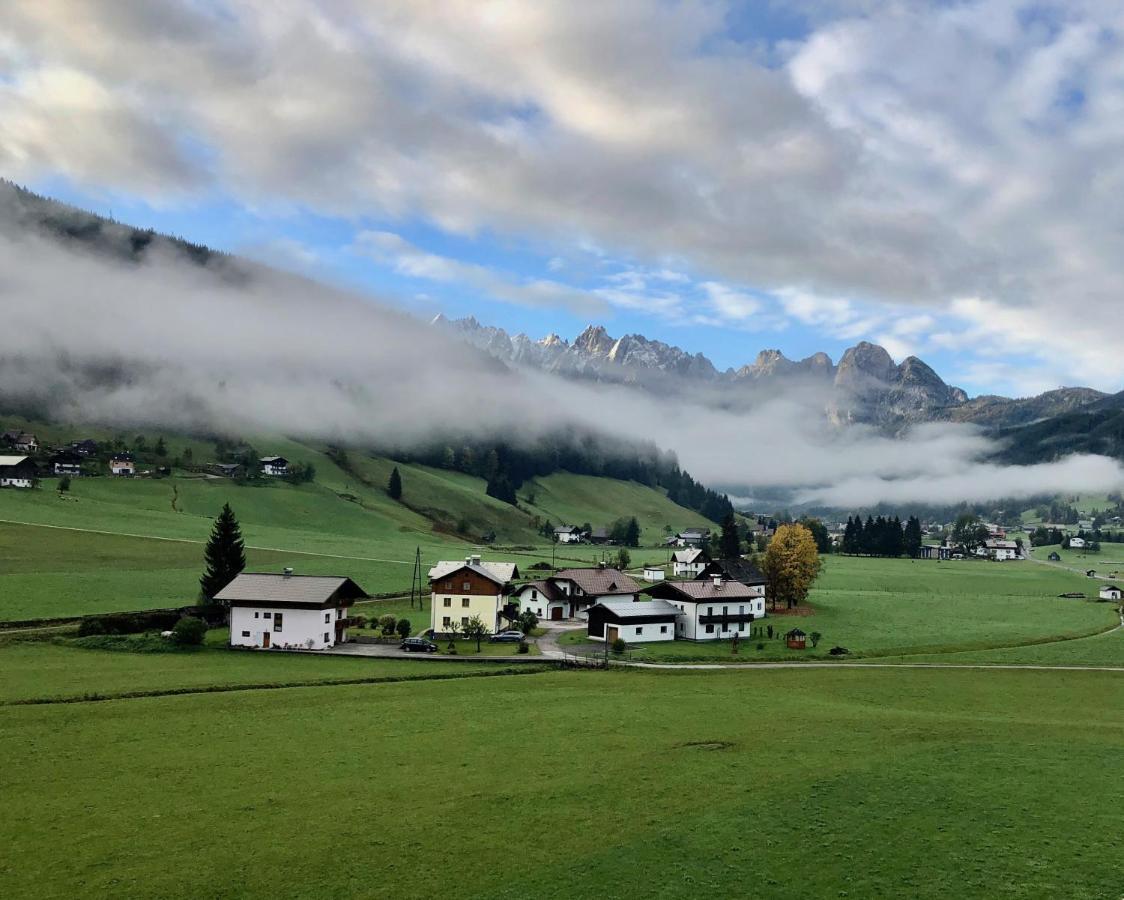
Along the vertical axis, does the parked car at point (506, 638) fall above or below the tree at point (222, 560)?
below

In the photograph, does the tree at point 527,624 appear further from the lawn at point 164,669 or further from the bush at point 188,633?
the bush at point 188,633

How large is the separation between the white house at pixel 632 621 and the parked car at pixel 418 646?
57.6 feet

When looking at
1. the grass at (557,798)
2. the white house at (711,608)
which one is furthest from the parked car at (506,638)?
the grass at (557,798)

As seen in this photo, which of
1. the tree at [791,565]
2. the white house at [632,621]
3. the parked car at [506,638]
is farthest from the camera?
the tree at [791,565]

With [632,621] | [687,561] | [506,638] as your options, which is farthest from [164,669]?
[687,561]

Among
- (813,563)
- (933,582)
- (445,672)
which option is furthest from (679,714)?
(933,582)

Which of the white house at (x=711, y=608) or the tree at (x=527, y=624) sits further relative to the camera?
the white house at (x=711, y=608)

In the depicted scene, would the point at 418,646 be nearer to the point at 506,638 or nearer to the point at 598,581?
the point at 506,638

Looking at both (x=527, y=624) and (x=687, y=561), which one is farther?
(x=687, y=561)

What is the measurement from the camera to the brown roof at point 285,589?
233ft

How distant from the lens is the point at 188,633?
66.9 meters

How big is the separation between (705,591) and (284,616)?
4206cm

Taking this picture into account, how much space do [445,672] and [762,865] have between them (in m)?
37.9

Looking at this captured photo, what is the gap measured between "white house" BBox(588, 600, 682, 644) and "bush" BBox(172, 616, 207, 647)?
119 feet
